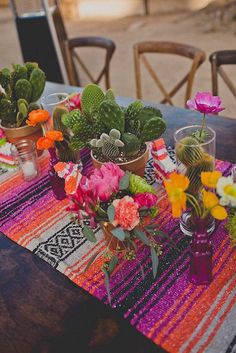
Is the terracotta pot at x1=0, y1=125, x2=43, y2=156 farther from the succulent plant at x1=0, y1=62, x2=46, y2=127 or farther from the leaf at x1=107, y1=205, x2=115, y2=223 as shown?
the leaf at x1=107, y1=205, x2=115, y2=223

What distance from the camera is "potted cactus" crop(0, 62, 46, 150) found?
1104 millimetres

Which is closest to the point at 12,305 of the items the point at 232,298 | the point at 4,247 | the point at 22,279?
the point at 22,279

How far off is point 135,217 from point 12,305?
30cm

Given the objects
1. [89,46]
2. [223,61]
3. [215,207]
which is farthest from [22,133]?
[89,46]

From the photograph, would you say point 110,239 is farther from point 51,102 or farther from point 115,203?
point 51,102

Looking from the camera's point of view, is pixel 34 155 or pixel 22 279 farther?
pixel 34 155

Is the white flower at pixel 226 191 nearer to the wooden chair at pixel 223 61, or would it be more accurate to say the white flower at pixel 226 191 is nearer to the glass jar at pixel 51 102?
the glass jar at pixel 51 102

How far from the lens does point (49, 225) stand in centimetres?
94

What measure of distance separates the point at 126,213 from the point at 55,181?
0.36m

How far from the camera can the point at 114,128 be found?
0.87 meters

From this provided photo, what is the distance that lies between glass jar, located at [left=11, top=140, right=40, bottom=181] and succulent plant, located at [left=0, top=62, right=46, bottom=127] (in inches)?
2.6

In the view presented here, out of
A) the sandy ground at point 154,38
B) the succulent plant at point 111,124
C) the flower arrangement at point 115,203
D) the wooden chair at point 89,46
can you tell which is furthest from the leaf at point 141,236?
the sandy ground at point 154,38

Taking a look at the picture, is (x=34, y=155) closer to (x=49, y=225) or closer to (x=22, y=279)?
(x=49, y=225)

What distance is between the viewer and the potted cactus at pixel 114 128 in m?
0.86
